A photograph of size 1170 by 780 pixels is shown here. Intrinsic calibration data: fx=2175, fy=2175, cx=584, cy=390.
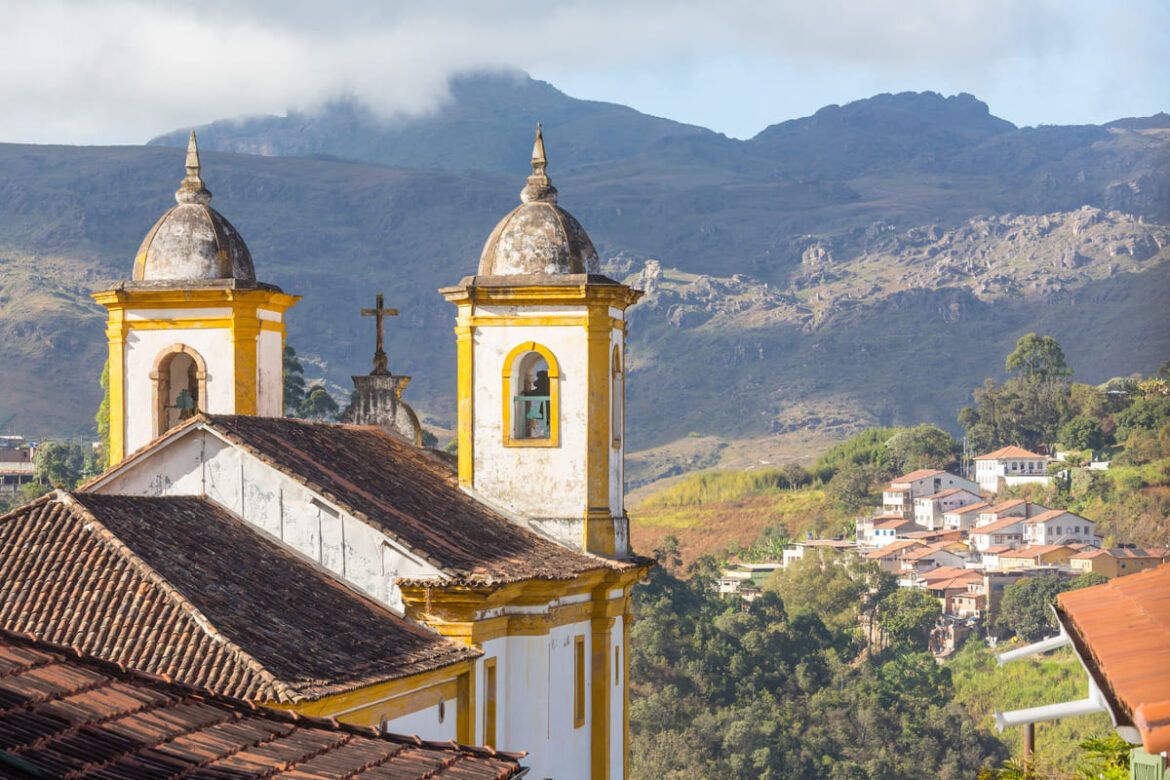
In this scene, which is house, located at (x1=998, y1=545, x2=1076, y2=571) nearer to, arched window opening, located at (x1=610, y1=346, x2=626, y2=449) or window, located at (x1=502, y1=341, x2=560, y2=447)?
arched window opening, located at (x1=610, y1=346, x2=626, y2=449)

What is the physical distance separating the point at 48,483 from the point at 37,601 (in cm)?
6364

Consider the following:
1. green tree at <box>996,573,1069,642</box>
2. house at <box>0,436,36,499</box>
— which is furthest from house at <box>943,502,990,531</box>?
house at <box>0,436,36,499</box>

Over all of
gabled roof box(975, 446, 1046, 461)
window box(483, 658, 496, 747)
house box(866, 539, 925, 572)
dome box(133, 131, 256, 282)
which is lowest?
house box(866, 539, 925, 572)

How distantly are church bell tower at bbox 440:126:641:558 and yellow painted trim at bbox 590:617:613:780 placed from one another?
0.81 meters

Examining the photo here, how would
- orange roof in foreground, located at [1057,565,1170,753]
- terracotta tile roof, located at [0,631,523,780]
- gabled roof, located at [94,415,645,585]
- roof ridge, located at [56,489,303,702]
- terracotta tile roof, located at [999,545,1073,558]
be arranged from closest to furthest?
1. orange roof in foreground, located at [1057,565,1170,753]
2. terracotta tile roof, located at [0,631,523,780]
3. roof ridge, located at [56,489,303,702]
4. gabled roof, located at [94,415,645,585]
5. terracotta tile roof, located at [999,545,1073,558]

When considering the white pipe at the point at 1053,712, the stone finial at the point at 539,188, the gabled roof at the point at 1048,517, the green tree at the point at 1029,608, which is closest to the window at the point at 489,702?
the stone finial at the point at 539,188

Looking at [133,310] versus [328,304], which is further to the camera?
[328,304]

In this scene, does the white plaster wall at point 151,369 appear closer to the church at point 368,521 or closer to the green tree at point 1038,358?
the church at point 368,521

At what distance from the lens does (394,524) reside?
61.6ft

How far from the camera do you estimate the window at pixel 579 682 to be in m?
22.1

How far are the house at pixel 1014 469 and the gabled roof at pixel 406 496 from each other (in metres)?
100.0

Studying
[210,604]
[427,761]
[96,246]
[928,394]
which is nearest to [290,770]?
[427,761]

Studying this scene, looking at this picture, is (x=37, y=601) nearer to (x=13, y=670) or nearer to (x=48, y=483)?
(x=13, y=670)

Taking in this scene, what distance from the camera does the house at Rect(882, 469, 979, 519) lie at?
391ft
